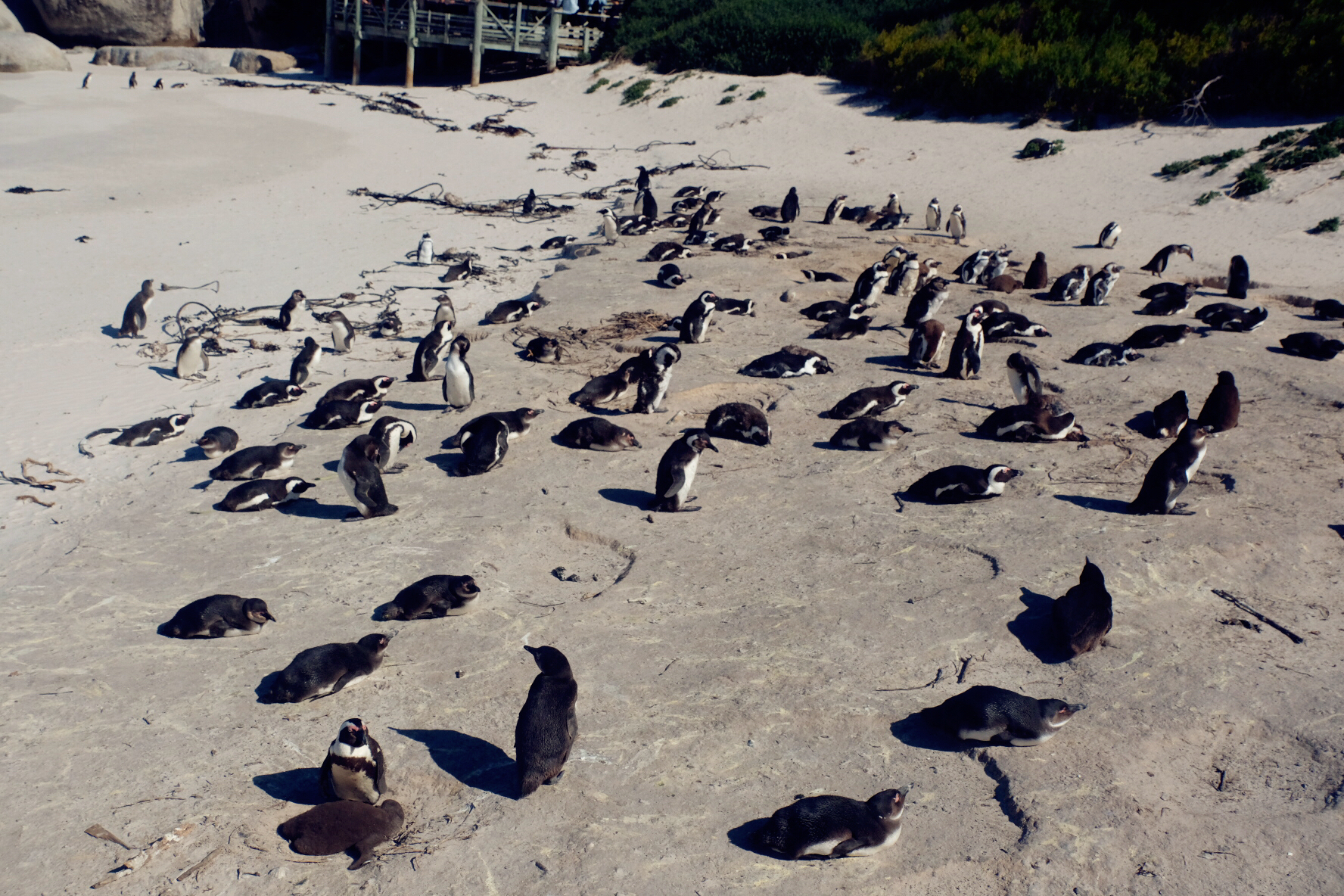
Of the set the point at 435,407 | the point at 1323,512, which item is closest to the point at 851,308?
the point at 435,407

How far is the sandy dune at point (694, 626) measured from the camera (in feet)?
13.0

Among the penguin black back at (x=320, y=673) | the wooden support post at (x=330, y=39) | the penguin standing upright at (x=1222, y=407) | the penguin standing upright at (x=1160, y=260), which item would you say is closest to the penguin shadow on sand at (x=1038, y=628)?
the penguin standing upright at (x=1222, y=407)

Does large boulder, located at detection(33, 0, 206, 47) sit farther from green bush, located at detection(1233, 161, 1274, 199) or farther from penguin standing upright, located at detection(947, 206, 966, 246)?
green bush, located at detection(1233, 161, 1274, 199)

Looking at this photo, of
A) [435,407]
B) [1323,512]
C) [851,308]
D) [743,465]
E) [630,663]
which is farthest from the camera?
[851,308]

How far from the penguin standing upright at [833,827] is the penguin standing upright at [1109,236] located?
15632 millimetres

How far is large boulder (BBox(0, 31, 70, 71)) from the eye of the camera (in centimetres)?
3416

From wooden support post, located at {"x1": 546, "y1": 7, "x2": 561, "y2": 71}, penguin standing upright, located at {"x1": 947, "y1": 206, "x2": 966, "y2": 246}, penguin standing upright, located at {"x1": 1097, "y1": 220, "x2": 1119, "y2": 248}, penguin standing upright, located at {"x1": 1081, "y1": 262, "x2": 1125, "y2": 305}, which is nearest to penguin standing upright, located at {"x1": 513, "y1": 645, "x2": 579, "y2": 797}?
penguin standing upright, located at {"x1": 1081, "y1": 262, "x2": 1125, "y2": 305}

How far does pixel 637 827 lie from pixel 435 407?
6.24 meters

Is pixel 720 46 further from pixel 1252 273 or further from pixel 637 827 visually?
pixel 637 827

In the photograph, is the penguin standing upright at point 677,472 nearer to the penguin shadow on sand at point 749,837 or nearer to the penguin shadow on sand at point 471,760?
the penguin shadow on sand at point 471,760

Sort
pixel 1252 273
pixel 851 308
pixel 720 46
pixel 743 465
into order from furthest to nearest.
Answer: pixel 720 46 → pixel 1252 273 → pixel 851 308 → pixel 743 465

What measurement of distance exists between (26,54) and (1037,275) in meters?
38.3

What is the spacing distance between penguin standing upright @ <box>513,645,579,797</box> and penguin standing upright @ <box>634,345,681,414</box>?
15.6 ft

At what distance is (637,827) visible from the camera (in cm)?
408
